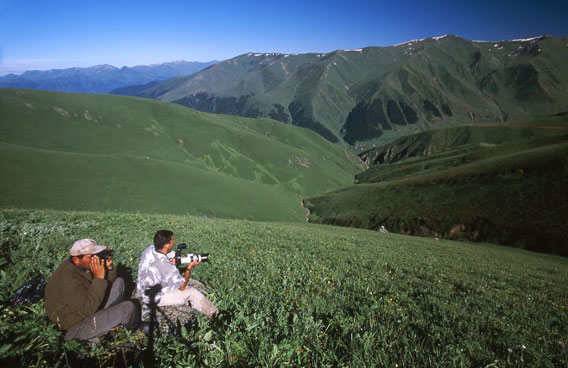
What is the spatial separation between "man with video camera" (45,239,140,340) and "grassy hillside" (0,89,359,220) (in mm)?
64754

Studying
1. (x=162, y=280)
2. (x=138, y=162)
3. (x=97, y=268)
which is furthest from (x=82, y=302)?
(x=138, y=162)

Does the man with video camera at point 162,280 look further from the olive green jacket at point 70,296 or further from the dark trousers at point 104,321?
the olive green jacket at point 70,296

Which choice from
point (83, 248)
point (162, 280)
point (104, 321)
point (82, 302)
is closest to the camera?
point (104, 321)

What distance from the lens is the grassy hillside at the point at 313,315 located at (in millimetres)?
4188

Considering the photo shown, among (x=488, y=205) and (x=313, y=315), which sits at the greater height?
(x=313, y=315)

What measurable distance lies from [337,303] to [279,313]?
2.07 meters

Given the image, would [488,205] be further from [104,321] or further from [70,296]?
[70,296]

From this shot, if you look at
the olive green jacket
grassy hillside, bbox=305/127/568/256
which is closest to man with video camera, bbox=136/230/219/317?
the olive green jacket

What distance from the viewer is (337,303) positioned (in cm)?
689

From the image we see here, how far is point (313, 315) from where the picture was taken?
243 inches

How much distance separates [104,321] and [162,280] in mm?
1679

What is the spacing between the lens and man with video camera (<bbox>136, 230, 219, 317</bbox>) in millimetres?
6507

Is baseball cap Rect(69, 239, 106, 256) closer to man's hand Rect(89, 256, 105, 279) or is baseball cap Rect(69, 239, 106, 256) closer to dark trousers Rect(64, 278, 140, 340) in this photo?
man's hand Rect(89, 256, 105, 279)

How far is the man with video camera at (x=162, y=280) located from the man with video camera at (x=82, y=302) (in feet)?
2.78
